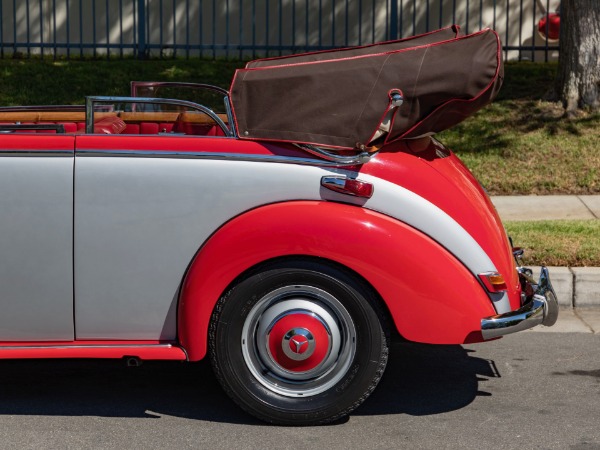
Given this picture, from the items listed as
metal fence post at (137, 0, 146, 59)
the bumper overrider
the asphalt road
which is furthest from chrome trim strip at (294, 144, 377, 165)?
metal fence post at (137, 0, 146, 59)

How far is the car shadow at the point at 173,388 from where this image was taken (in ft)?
16.3

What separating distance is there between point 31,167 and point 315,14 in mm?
10972

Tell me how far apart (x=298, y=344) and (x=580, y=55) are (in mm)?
7373

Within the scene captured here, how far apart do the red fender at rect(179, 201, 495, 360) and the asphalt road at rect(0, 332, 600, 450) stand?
445 mm

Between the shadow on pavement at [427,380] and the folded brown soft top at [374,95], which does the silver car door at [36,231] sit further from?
the shadow on pavement at [427,380]

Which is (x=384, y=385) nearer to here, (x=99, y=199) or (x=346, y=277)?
(x=346, y=277)

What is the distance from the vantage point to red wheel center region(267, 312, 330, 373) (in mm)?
4637

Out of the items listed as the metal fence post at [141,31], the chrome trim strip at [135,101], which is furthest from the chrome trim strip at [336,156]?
the metal fence post at [141,31]

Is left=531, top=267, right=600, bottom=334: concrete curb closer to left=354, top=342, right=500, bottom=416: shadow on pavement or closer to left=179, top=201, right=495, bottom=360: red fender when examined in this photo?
left=354, top=342, right=500, bottom=416: shadow on pavement

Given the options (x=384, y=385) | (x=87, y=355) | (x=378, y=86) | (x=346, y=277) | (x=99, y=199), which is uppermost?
A: (x=378, y=86)

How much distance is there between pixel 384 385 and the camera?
5344 mm

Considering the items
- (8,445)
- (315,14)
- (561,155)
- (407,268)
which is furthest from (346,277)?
(315,14)

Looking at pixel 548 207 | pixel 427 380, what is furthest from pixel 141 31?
pixel 427 380

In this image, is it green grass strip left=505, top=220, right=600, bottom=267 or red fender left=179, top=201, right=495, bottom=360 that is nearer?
red fender left=179, top=201, right=495, bottom=360
